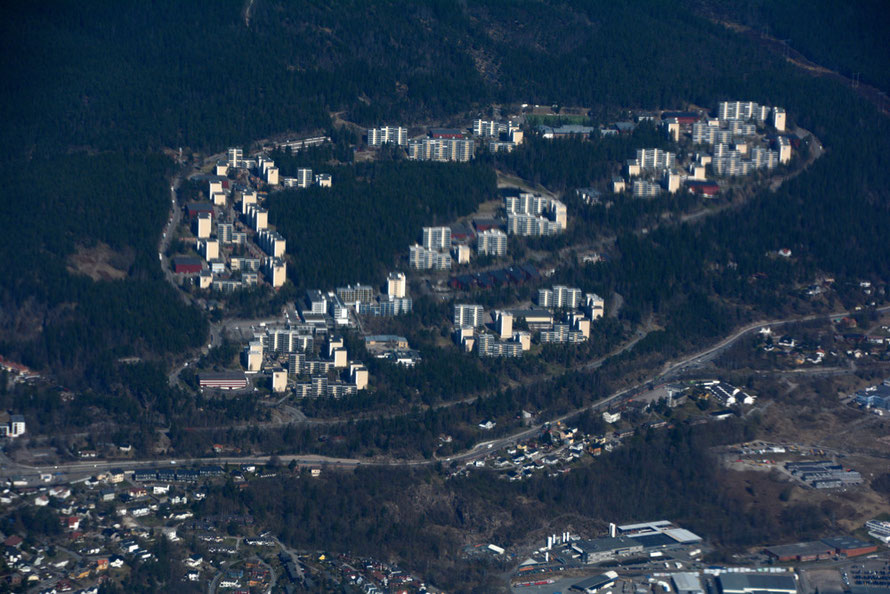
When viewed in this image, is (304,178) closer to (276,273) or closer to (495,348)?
(276,273)

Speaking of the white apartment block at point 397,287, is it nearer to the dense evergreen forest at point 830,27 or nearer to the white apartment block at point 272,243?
the white apartment block at point 272,243

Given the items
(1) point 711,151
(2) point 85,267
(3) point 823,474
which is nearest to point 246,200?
(2) point 85,267

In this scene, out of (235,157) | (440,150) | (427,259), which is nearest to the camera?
(427,259)

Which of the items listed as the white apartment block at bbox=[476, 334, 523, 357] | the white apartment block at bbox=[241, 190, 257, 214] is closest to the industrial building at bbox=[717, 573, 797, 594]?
the white apartment block at bbox=[476, 334, 523, 357]

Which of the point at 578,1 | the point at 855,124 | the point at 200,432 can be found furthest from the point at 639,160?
the point at 200,432

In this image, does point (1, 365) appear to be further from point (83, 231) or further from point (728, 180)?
point (728, 180)

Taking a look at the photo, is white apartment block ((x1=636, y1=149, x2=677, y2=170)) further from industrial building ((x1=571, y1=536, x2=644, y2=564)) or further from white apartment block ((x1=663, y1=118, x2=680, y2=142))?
industrial building ((x1=571, y1=536, x2=644, y2=564))

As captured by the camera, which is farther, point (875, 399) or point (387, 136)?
point (387, 136)
